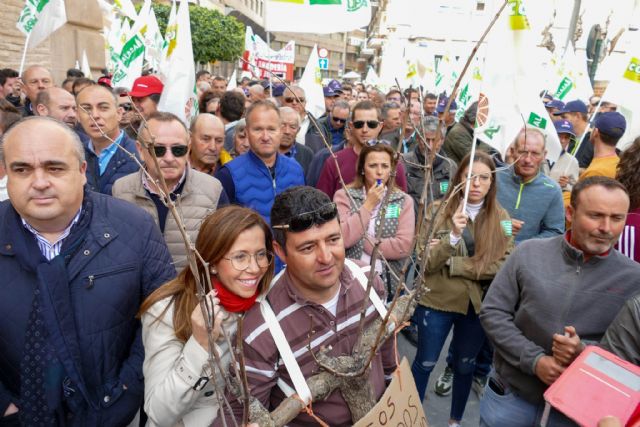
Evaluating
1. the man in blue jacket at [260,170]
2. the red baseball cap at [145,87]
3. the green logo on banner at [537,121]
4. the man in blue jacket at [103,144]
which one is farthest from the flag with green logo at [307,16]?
the green logo on banner at [537,121]

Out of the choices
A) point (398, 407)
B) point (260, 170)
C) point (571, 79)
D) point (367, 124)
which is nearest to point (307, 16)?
point (367, 124)

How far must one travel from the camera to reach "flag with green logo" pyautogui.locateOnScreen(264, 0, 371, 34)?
17.4ft

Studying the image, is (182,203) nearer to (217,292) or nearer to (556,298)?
(217,292)

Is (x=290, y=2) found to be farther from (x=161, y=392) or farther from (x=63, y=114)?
(x=161, y=392)

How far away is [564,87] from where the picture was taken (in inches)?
376

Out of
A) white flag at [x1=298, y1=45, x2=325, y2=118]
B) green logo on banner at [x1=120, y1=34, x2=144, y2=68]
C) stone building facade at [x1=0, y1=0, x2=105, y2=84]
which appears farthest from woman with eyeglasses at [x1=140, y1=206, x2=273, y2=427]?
stone building facade at [x1=0, y1=0, x2=105, y2=84]

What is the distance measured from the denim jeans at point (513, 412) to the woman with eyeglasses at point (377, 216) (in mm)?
892

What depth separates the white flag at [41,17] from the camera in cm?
625

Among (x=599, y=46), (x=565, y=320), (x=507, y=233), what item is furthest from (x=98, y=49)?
(x=599, y=46)

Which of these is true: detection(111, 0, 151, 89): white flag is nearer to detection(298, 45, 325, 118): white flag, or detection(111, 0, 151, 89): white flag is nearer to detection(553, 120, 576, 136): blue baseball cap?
detection(298, 45, 325, 118): white flag

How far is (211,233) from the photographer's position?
183 cm

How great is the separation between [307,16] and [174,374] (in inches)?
180

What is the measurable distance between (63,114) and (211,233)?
11.9 feet

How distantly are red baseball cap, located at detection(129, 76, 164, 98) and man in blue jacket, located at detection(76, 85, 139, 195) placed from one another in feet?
5.20
